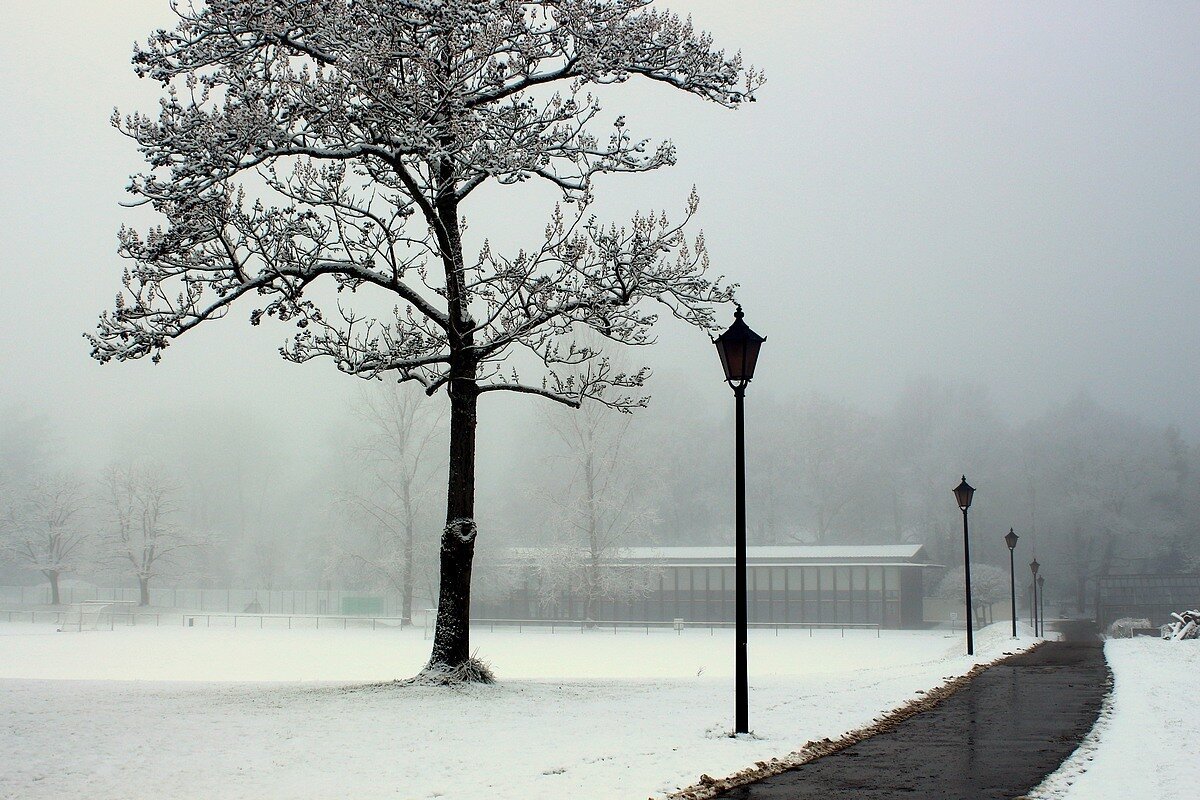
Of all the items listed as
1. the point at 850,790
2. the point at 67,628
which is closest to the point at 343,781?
the point at 850,790

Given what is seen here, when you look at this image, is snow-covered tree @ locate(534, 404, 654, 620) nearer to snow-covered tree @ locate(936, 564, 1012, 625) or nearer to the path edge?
snow-covered tree @ locate(936, 564, 1012, 625)

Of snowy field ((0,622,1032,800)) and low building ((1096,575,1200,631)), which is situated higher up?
snowy field ((0,622,1032,800))

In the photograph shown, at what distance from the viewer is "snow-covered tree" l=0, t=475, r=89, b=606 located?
73000mm

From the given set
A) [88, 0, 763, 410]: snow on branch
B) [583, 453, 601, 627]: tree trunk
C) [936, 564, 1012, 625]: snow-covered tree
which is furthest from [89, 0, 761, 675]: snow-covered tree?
[936, 564, 1012, 625]: snow-covered tree

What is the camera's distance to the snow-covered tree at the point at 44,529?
73.0m

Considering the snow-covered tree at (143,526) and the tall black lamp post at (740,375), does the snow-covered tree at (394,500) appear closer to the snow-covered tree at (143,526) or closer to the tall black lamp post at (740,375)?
the snow-covered tree at (143,526)

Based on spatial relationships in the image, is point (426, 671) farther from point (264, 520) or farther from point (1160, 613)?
point (264, 520)

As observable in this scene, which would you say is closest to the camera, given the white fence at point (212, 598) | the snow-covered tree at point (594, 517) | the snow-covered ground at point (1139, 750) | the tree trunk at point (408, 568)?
the snow-covered ground at point (1139, 750)

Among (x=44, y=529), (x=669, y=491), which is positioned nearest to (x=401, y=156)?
(x=669, y=491)

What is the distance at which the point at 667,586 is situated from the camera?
59406 millimetres

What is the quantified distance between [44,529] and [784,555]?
2019 inches

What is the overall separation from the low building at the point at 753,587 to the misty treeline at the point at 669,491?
2457mm

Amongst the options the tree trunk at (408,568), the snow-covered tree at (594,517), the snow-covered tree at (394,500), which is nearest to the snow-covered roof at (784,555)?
the snow-covered tree at (594,517)

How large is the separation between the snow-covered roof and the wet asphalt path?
138ft
